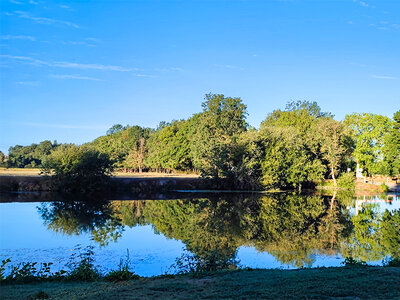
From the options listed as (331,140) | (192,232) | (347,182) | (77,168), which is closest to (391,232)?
(192,232)

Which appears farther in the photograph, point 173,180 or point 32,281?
point 173,180

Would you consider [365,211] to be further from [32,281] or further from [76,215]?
[32,281]

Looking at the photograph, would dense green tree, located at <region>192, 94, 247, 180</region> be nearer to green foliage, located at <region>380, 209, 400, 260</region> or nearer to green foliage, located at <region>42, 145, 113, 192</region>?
green foliage, located at <region>42, 145, 113, 192</region>

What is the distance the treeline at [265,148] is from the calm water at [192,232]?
13.4 m

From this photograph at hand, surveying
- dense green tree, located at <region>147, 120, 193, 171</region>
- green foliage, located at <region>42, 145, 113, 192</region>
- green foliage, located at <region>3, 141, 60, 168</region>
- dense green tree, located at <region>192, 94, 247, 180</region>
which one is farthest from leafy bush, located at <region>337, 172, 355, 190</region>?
green foliage, located at <region>3, 141, 60, 168</region>

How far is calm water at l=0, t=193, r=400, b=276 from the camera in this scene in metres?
13.6

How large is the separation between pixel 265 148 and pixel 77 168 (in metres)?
21.8

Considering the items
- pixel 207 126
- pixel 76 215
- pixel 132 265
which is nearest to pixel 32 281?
pixel 132 265

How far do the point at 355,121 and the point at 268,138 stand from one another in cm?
2041

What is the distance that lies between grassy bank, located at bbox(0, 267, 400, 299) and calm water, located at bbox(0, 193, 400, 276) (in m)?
3.18

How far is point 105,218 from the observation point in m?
22.4

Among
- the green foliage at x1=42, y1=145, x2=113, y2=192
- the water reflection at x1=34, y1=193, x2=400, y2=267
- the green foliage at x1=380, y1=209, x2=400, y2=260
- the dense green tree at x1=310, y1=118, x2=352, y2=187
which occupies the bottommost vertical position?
the green foliage at x1=380, y1=209, x2=400, y2=260

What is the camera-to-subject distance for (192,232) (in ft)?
61.7

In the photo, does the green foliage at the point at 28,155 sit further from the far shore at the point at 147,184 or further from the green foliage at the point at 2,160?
the far shore at the point at 147,184
